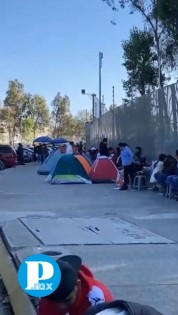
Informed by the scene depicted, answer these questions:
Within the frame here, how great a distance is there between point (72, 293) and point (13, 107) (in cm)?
8858

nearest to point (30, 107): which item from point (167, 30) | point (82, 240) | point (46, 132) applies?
point (46, 132)

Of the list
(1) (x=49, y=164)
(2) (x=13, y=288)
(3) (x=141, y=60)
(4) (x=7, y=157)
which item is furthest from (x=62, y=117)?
(2) (x=13, y=288)

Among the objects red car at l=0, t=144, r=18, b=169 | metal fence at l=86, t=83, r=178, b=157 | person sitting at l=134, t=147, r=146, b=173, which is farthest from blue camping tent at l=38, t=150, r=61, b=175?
red car at l=0, t=144, r=18, b=169

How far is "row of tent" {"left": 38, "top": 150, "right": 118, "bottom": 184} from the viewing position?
2105cm

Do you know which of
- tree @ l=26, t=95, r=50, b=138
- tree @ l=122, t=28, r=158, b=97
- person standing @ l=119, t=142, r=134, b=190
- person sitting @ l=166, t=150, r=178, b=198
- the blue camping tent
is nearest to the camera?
person sitting @ l=166, t=150, r=178, b=198

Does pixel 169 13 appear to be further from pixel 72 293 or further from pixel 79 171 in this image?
pixel 72 293

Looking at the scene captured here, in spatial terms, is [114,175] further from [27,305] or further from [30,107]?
[30,107]

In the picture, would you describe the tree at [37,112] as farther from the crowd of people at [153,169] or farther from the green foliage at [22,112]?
the crowd of people at [153,169]

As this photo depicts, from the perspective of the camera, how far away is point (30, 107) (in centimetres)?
9381

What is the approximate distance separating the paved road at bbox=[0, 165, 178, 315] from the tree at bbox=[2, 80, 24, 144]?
67284 mm

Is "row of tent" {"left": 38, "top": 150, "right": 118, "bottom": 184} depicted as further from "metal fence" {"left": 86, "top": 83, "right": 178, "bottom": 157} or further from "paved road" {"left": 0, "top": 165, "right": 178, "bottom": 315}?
"metal fence" {"left": 86, "top": 83, "right": 178, "bottom": 157}

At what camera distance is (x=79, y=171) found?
21562 millimetres

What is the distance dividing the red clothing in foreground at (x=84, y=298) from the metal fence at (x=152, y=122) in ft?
48.0

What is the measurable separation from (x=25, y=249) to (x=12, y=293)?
168 centimetres
